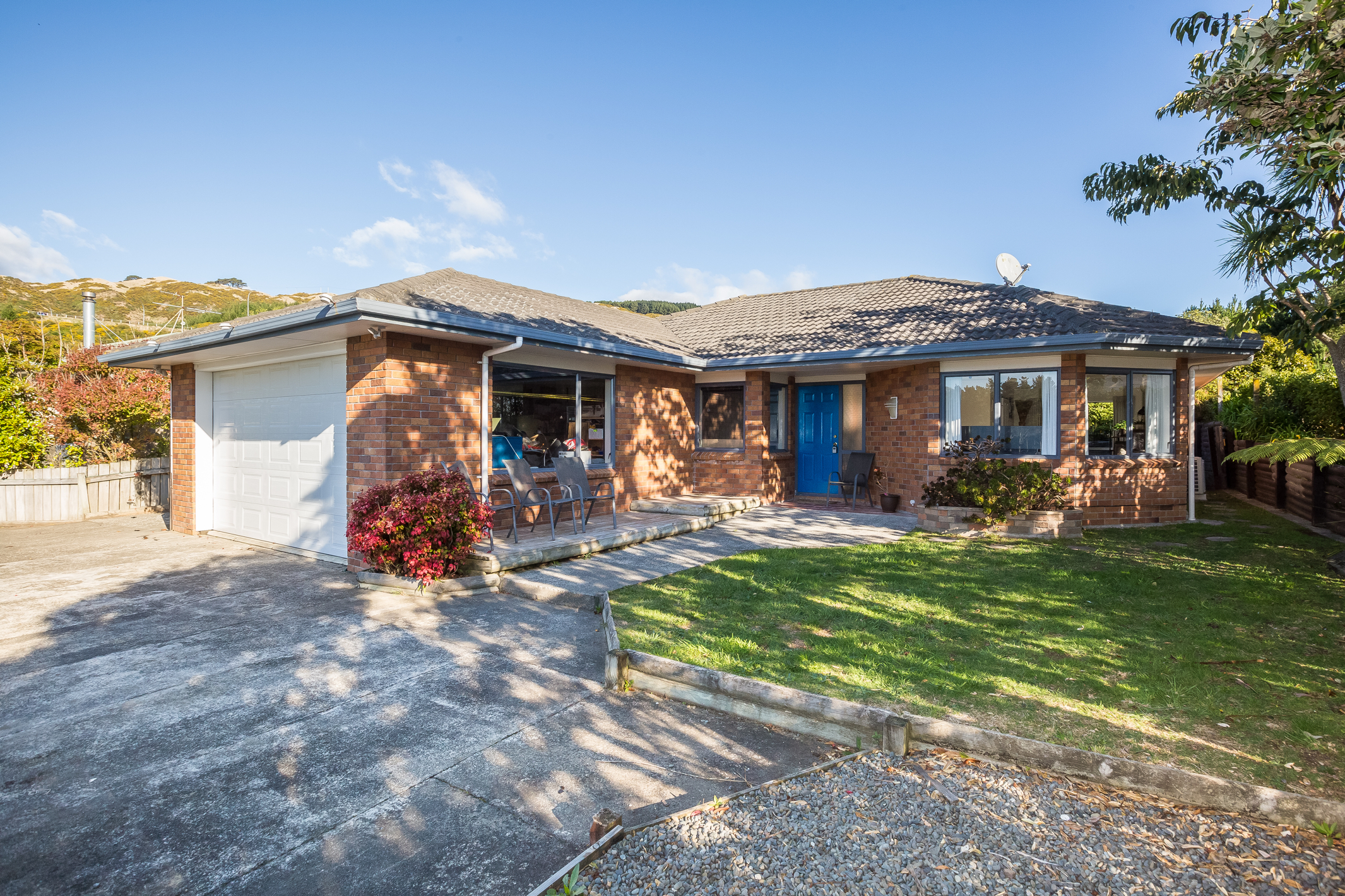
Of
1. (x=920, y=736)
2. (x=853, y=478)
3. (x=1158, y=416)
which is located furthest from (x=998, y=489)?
(x=920, y=736)

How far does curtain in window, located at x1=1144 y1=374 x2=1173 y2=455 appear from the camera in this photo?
10695 millimetres

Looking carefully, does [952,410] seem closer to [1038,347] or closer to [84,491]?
[1038,347]

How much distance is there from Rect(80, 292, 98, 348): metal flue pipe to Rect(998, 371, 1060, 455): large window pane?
20105 mm

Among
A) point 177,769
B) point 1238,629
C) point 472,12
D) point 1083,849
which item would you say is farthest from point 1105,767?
point 472,12

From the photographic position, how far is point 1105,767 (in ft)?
9.26

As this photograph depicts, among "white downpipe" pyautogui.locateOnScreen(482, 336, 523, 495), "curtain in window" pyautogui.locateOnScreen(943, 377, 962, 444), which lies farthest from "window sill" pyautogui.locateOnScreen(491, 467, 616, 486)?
"curtain in window" pyautogui.locateOnScreen(943, 377, 962, 444)

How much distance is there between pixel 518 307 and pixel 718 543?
5.27 metres

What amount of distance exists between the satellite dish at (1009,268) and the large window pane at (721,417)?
21.8 ft

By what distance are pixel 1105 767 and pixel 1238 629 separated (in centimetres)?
324

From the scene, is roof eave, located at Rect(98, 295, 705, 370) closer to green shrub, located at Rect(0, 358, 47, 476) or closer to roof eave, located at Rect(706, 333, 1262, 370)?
green shrub, located at Rect(0, 358, 47, 476)

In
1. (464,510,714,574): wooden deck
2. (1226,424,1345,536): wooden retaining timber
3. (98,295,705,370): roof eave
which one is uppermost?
(98,295,705,370): roof eave

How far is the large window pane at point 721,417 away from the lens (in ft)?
42.0

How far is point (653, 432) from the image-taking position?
1186cm

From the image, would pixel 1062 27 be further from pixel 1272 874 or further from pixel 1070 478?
pixel 1272 874
